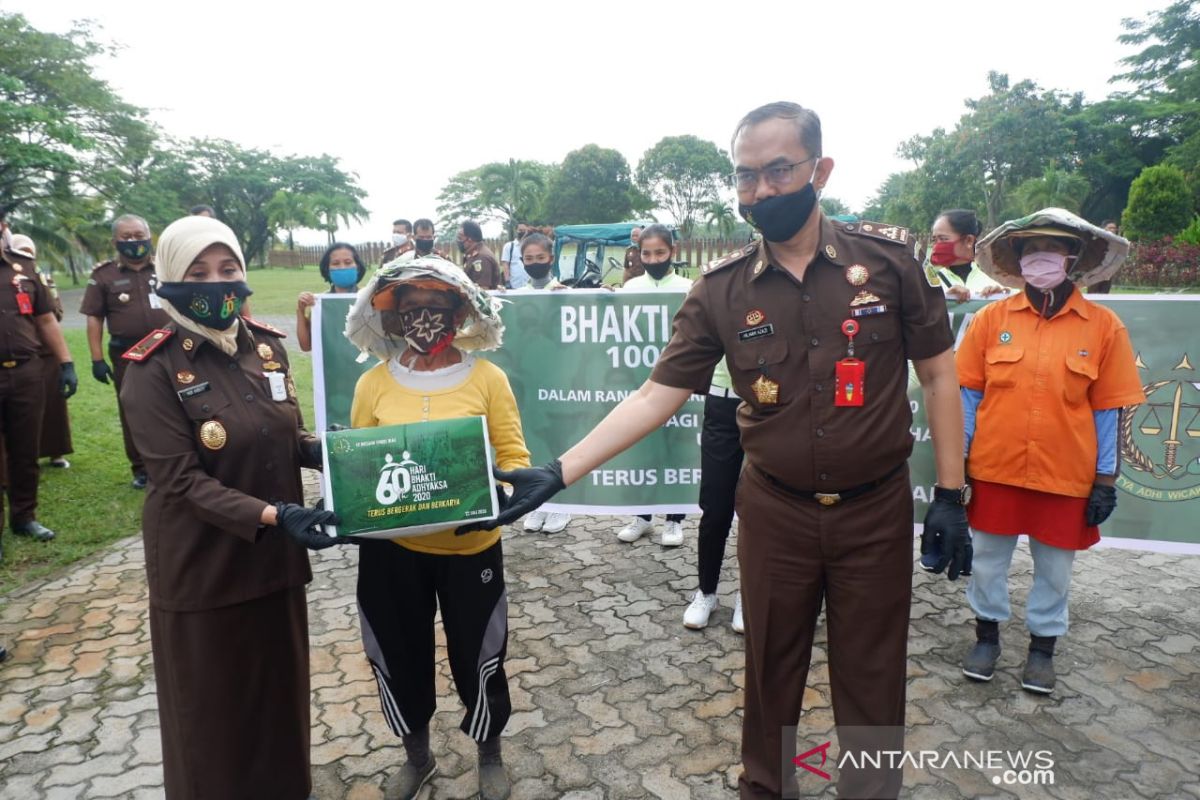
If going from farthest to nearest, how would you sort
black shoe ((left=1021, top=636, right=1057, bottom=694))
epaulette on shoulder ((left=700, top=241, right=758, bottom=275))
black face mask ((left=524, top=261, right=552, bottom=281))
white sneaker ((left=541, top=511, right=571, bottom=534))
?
black face mask ((left=524, top=261, right=552, bottom=281)) < white sneaker ((left=541, top=511, right=571, bottom=534)) < black shoe ((left=1021, top=636, right=1057, bottom=694)) < epaulette on shoulder ((left=700, top=241, right=758, bottom=275))

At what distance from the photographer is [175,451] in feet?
7.14

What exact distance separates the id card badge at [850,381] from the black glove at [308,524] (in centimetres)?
149

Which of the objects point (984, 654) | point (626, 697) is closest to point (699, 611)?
point (626, 697)

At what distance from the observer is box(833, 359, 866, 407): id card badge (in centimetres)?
215

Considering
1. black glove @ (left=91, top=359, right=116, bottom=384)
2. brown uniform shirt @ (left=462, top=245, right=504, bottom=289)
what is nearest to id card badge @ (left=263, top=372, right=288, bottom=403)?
black glove @ (left=91, top=359, right=116, bottom=384)

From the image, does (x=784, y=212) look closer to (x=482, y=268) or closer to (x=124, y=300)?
(x=124, y=300)

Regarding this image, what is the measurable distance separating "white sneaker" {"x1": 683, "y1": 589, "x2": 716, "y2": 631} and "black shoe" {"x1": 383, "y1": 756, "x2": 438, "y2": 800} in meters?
1.63

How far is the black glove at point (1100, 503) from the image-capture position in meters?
3.12

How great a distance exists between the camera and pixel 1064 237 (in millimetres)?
3125

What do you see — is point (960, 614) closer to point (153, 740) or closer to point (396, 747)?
point (396, 747)

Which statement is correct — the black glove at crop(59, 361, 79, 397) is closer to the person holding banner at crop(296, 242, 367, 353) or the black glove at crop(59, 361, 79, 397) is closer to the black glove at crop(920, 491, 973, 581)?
the person holding banner at crop(296, 242, 367, 353)

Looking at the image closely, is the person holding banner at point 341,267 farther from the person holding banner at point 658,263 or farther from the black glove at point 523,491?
the black glove at point 523,491

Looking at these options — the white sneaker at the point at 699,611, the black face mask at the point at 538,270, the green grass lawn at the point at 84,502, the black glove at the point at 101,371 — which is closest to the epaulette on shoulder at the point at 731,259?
the green grass lawn at the point at 84,502

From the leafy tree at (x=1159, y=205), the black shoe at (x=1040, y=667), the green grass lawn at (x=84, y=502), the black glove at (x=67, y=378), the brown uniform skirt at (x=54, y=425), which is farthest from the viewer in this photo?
the leafy tree at (x=1159, y=205)
